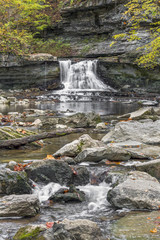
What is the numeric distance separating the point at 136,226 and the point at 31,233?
3.87 feet

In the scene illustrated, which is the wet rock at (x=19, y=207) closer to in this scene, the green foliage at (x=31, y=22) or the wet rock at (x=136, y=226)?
the wet rock at (x=136, y=226)

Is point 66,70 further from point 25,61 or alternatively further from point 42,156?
point 42,156

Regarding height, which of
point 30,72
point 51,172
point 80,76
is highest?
point 30,72

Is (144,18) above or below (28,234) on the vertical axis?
above

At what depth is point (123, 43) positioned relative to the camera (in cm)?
2678

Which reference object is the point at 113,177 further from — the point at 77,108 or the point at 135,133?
the point at 77,108

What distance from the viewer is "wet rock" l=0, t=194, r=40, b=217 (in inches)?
133

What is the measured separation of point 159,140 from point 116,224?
418 centimetres

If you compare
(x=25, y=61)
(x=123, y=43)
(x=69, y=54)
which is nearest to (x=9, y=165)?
(x=25, y=61)

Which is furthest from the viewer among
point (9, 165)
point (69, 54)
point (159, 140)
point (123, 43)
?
point (69, 54)

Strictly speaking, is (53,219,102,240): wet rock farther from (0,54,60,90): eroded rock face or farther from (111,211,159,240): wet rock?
(0,54,60,90): eroded rock face

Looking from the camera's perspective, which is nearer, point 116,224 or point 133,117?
point 116,224

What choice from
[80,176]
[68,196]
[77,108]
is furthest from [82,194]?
[77,108]

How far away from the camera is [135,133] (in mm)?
7148
